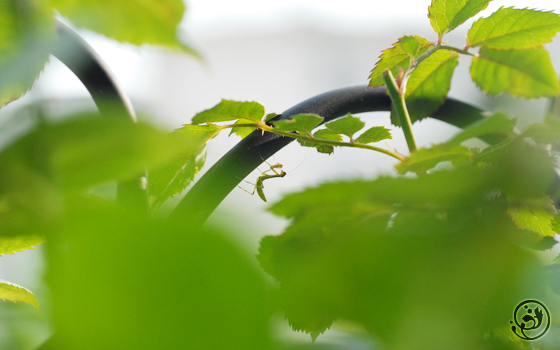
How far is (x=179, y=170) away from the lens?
219mm

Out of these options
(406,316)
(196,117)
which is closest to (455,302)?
(406,316)

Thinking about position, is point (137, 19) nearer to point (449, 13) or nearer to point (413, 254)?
point (413, 254)

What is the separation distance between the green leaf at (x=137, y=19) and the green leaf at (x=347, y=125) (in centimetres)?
11

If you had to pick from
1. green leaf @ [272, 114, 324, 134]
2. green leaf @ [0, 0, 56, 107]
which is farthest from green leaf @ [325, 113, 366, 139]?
green leaf @ [0, 0, 56, 107]

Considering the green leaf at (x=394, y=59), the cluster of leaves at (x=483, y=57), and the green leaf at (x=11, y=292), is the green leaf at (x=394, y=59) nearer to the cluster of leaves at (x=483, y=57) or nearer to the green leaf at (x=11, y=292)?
the cluster of leaves at (x=483, y=57)

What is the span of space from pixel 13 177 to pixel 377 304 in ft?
0.26

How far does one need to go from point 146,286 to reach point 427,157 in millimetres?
110

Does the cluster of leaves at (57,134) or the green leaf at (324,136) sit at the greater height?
the green leaf at (324,136)

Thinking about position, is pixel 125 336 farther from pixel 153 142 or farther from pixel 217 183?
pixel 217 183

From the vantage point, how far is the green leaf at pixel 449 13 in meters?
0.23

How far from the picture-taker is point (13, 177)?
8 centimetres

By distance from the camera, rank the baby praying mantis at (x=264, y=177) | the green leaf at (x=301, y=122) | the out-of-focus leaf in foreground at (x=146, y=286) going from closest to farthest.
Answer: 1. the out-of-focus leaf in foreground at (x=146, y=286)
2. the green leaf at (x=301, y=122)
3. the baby praying mantis at (x=264, y=177)

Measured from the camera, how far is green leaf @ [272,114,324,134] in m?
0.17

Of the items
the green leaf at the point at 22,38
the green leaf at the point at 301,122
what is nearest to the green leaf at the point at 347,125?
the green leaf at the point at 301,122
